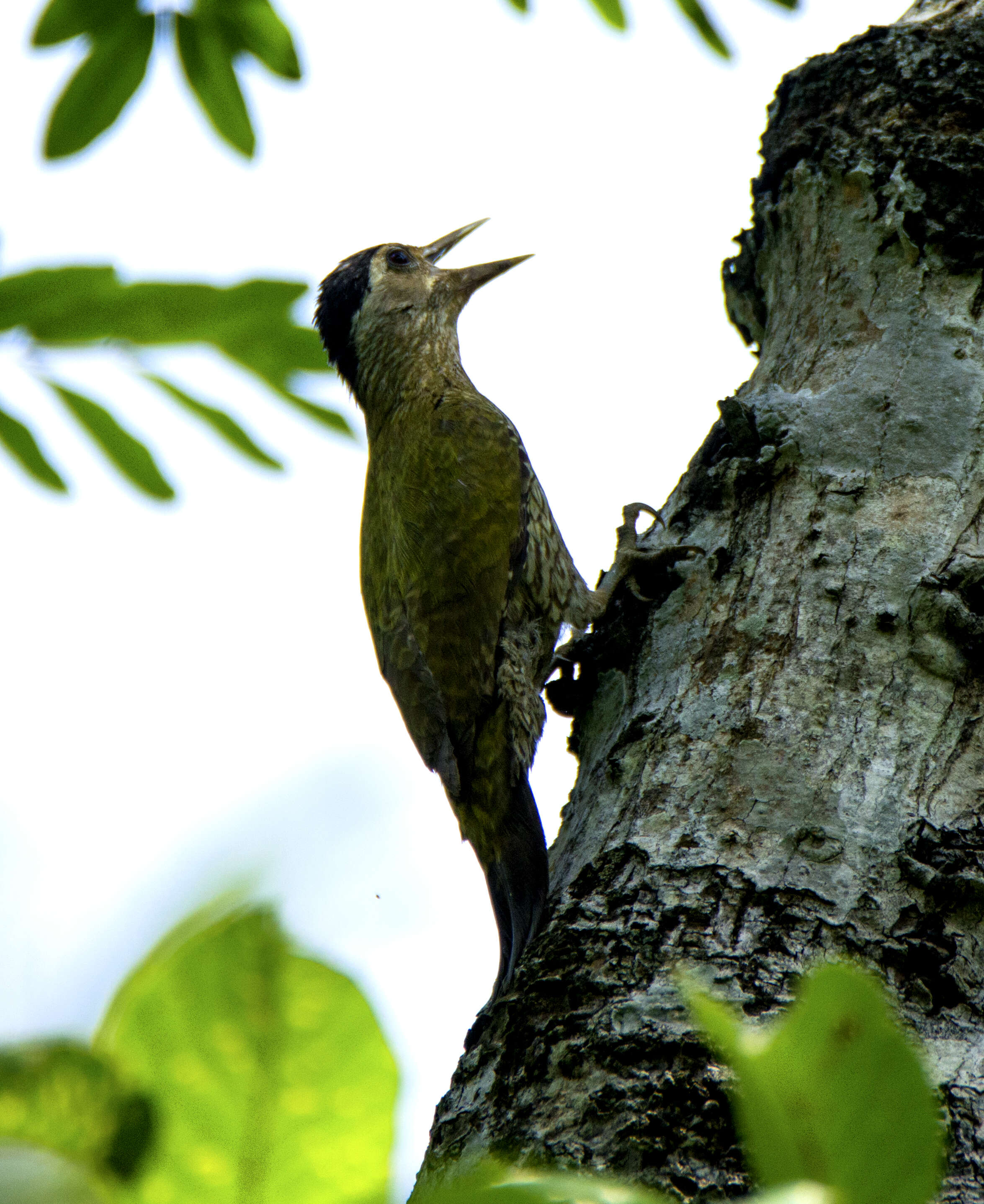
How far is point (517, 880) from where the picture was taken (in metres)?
2.71

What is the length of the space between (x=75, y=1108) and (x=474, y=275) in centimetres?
547

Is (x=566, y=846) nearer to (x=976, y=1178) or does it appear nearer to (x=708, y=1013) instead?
(x=976, y=1178)

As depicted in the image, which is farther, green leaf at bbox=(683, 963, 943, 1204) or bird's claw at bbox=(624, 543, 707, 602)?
bird's claw at bbox=(624, 543, 707, 602)

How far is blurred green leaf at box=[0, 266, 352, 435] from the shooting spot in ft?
4.21

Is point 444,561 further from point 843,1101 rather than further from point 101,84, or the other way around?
point 843,1101

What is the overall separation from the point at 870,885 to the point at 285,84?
175 cm

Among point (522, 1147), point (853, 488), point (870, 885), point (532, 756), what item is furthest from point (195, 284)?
point (532, 756)

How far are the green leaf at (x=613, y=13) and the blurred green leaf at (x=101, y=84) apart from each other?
1.06m

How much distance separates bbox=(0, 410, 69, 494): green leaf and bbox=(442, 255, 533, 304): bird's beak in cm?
421

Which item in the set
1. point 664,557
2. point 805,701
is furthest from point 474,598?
point 805,701

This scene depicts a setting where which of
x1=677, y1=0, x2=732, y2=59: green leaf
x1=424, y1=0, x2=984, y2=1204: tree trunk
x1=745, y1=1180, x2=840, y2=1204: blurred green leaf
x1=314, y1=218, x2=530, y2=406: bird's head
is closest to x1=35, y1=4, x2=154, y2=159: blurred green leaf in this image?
x1=677, y1=0, x2=732, y2=59: green leaf

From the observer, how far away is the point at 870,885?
6.22 ft

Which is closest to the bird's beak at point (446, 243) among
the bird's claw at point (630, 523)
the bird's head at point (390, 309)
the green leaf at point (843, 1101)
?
the bird's head at point (390, 309)

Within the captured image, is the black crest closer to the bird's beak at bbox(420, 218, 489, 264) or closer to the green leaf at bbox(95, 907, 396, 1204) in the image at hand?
the bird's beak at bbox(420, 218, 489, 264)
